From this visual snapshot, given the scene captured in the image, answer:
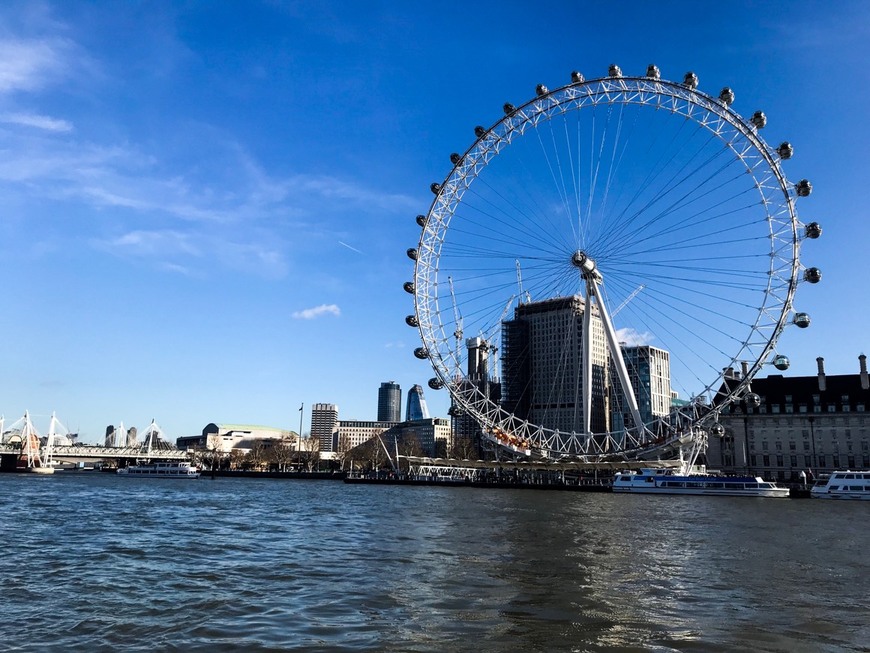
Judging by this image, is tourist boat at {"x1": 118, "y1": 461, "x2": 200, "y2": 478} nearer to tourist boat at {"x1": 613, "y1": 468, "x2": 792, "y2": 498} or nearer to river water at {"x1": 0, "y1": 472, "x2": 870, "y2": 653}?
tourist boat at {"x1": 613, "y1": 468, "x2": 792, "y2": 498}

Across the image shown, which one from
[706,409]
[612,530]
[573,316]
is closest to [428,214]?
[706,409]

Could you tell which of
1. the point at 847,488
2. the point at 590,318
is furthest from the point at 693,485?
the point at 590,318

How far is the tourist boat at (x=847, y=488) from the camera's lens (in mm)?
74812

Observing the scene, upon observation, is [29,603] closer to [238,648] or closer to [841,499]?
[238,648]

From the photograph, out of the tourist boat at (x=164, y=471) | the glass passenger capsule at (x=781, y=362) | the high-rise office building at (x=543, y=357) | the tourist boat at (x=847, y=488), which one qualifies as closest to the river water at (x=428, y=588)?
the glass passenger capsule at (x=781, y=362)

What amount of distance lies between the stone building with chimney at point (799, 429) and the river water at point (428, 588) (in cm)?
7578

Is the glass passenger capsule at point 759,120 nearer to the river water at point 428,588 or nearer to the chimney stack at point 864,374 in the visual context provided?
the river water at point 428,588

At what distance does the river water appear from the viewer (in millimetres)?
14141

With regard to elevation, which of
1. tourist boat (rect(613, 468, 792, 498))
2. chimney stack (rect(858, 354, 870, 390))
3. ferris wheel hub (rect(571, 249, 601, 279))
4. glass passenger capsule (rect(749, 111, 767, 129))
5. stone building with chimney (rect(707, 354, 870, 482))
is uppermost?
glass passenger capsule (rect(749, 111, 767, 129))

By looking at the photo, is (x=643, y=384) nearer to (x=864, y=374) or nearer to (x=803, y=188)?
(x=864, y=374)

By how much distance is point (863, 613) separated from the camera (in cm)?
1672

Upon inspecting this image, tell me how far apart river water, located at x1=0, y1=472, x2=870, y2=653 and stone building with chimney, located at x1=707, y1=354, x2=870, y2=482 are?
249 feet

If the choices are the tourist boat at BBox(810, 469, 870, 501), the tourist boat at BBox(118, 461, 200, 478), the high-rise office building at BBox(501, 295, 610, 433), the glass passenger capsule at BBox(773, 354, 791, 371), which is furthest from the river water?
the high-rise office building at BBox(501, 295, 610, 433)

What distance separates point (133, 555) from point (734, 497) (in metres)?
68.1
